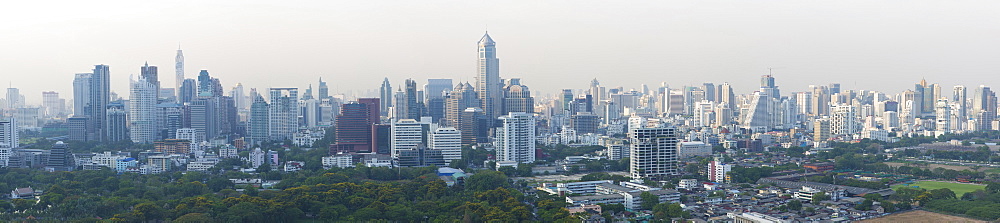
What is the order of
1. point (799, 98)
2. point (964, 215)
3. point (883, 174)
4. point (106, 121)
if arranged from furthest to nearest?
point (799, 98)
point (106, 121)
point (883, 174)
point (964, 215)

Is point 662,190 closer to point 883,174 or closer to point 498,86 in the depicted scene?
point 883,174

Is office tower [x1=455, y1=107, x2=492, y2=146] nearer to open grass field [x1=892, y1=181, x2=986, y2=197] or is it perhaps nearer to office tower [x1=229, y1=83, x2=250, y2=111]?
open grass field [x1=892, y1=181, x2=986, y2=197]

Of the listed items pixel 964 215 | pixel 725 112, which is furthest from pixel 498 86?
pixel 964 215

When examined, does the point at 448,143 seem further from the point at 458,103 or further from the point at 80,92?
the point at 80,92

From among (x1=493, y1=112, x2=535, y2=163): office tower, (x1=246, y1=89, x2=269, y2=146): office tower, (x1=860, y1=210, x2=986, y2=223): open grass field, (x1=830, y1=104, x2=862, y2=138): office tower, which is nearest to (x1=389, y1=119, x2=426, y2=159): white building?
(x1=493, y1=112, x2=535, y2=163): office tower

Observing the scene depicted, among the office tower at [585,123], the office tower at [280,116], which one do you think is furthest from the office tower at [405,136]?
the office tower at [585,123]

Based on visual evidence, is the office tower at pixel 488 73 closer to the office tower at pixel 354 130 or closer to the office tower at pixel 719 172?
the office tower at pixel 354 130
